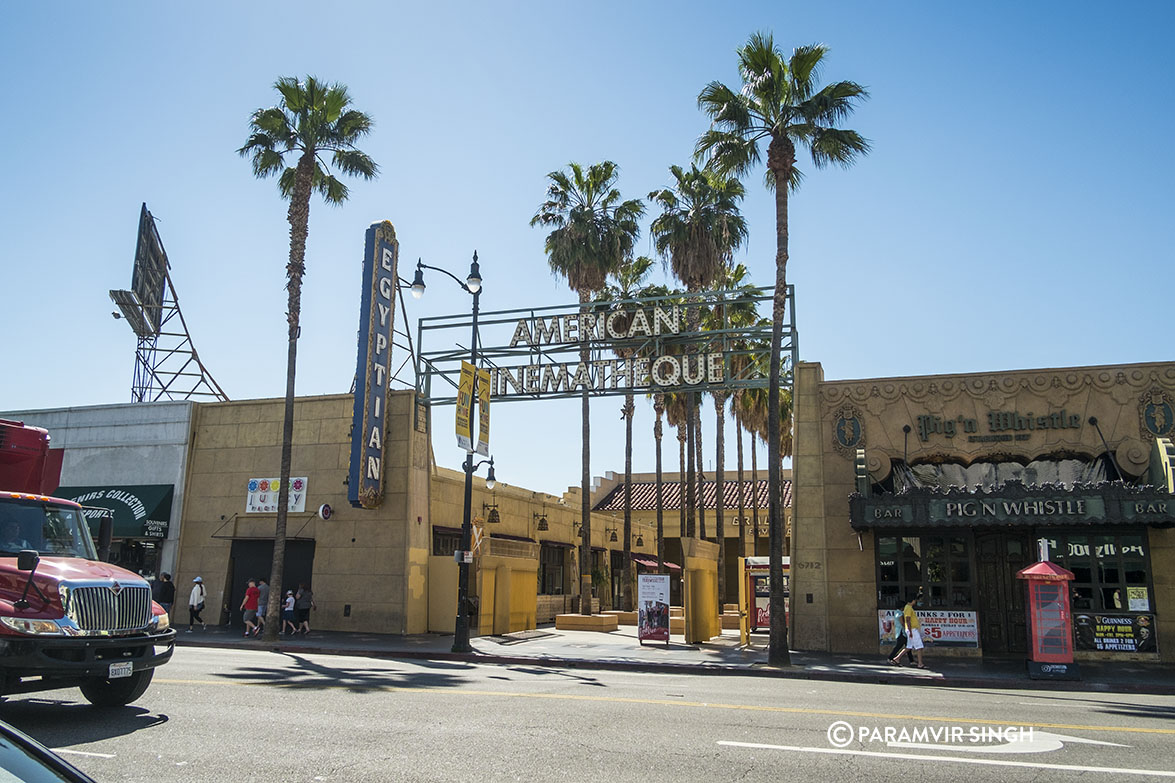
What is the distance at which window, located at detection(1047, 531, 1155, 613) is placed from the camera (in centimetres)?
2088

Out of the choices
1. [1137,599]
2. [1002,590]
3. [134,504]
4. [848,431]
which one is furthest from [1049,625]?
[134,504]

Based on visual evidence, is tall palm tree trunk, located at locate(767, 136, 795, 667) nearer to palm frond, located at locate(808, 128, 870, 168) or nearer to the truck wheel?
palm frond, located at locate(808, 128, 870, 168)

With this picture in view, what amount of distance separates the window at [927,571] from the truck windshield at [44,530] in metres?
18.8

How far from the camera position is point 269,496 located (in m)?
28.2

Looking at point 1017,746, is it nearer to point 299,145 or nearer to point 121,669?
point 121,669

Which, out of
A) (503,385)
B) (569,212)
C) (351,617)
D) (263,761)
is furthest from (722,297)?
(263,761)

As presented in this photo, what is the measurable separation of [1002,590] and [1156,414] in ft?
19.6

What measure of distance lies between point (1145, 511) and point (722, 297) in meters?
12.3

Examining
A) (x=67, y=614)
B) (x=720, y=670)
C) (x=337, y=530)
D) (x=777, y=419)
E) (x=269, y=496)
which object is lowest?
(x=720, y=670)

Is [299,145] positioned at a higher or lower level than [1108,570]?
higher

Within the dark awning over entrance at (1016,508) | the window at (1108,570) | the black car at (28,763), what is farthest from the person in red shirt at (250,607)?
the black car at (28,763)

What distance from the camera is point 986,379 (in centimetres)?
2277

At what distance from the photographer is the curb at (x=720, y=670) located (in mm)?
16516

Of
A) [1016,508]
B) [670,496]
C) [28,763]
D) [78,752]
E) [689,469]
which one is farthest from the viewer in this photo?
[670,496]
